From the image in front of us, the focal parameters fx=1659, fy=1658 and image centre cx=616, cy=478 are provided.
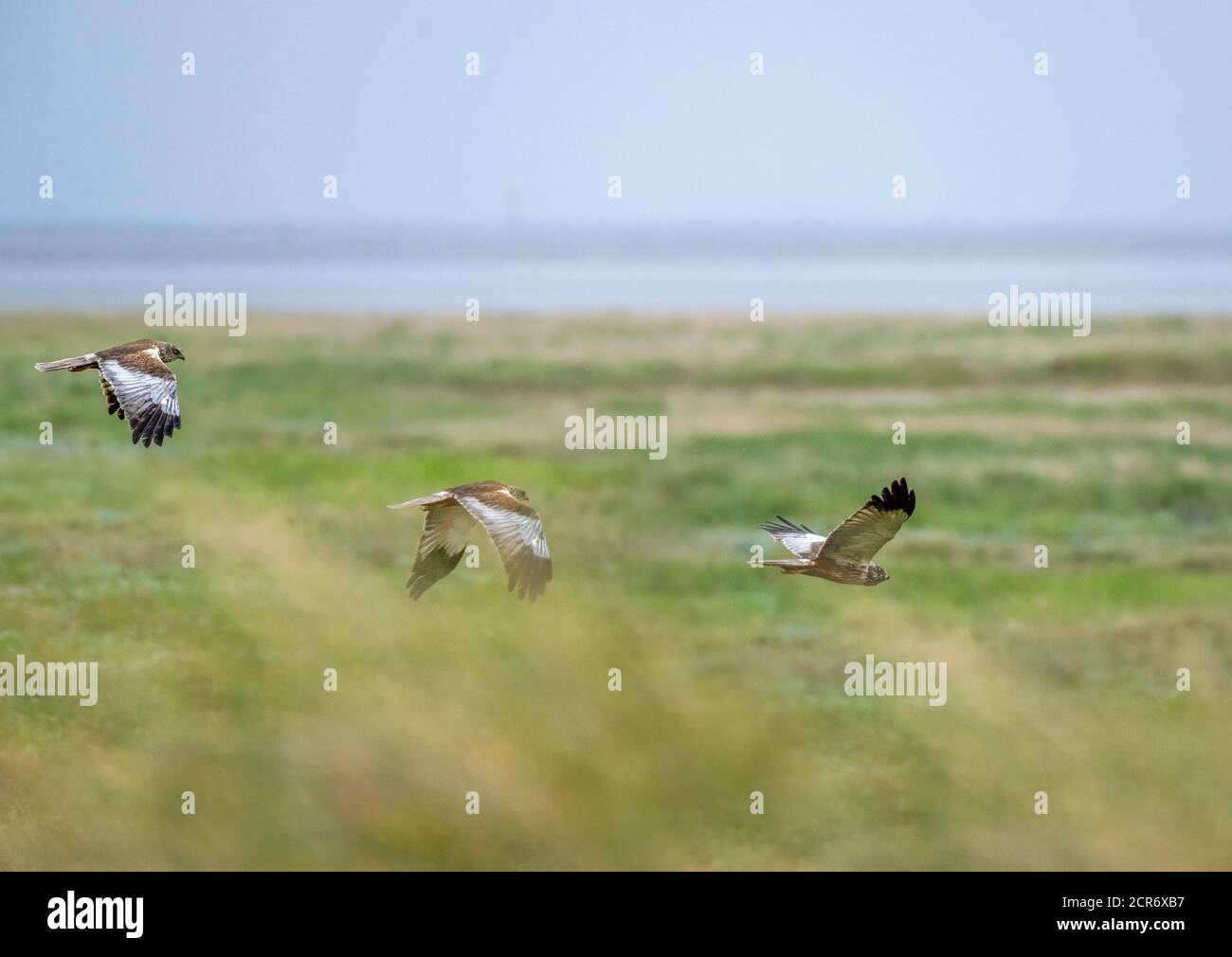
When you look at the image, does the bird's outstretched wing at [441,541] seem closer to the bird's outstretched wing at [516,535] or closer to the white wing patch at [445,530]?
the white wing patch at [445,530]

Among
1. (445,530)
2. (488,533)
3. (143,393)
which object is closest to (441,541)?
(445,530)

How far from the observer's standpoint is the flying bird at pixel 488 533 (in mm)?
9461

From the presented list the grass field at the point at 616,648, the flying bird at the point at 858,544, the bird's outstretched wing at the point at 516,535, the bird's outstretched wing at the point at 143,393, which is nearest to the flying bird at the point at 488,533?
the bird's outstretched wing at the point at 516,535

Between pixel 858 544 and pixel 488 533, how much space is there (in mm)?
2312

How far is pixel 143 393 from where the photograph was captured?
927cm

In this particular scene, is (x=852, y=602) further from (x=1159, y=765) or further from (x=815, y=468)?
(x=815, y=468)

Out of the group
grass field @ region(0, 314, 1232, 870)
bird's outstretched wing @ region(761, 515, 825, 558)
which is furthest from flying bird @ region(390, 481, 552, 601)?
grass field @ region(0, 314, 1232, 870)

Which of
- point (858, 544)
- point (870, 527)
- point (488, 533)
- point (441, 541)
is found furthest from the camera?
point (441, 541)

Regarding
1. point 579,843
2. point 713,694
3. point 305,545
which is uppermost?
point 305,545

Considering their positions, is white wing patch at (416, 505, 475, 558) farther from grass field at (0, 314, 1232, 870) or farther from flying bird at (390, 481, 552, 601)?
grass field at (0, 314, 1232, 870)

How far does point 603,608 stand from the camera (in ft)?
77.6

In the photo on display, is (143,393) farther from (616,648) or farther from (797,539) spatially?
(616,648)

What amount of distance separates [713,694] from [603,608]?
318cm

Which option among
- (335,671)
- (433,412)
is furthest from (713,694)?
(433,412)
